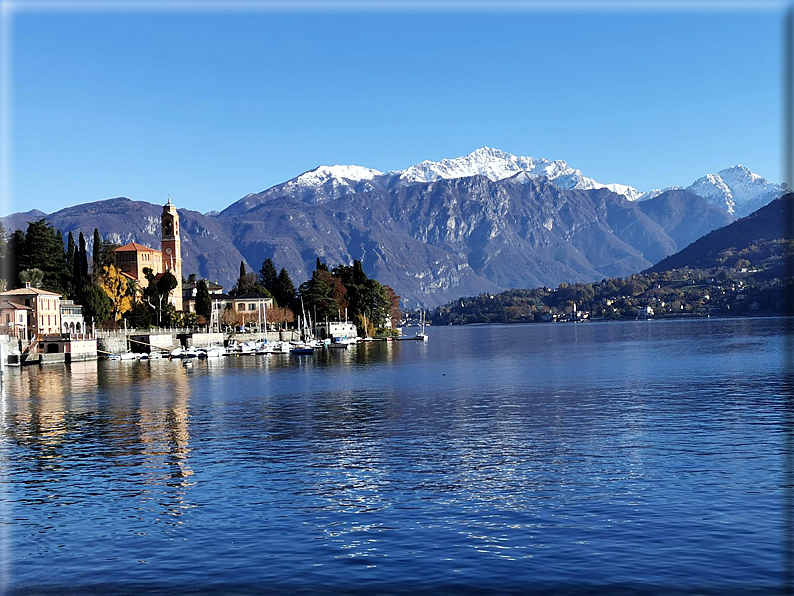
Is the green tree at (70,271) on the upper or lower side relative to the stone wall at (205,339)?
upper

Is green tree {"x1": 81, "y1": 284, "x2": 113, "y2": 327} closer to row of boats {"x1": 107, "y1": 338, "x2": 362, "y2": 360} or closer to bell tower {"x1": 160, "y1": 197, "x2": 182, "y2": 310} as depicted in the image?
row of boats {"x1": 107, "y1": 338, "x2": 362, "y2": 360}

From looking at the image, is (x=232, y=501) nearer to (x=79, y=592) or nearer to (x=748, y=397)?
(x=79, y=592)

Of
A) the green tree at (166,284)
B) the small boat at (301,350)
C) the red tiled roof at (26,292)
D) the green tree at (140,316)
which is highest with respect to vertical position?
the green tree at (166,284)

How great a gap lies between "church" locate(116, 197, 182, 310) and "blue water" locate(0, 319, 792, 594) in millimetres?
120045

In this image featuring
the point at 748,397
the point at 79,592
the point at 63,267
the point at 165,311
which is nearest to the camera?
the point at 79,592

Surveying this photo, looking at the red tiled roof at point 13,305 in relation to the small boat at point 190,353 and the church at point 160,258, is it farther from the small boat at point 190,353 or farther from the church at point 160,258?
the church at point 160,258

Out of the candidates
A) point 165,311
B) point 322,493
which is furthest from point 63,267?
point 322,493

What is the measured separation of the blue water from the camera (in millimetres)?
22672

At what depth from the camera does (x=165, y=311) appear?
517 ft

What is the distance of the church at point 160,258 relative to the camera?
18250 centimetres

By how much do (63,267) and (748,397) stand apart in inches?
4398

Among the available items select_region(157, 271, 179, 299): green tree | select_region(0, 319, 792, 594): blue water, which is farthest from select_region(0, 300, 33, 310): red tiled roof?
select_region(0, 319, 792, 594): blue water

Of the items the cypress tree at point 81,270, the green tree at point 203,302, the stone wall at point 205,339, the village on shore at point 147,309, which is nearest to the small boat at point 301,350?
the village on shore at point 147,309

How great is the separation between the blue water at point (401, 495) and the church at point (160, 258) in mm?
120045
